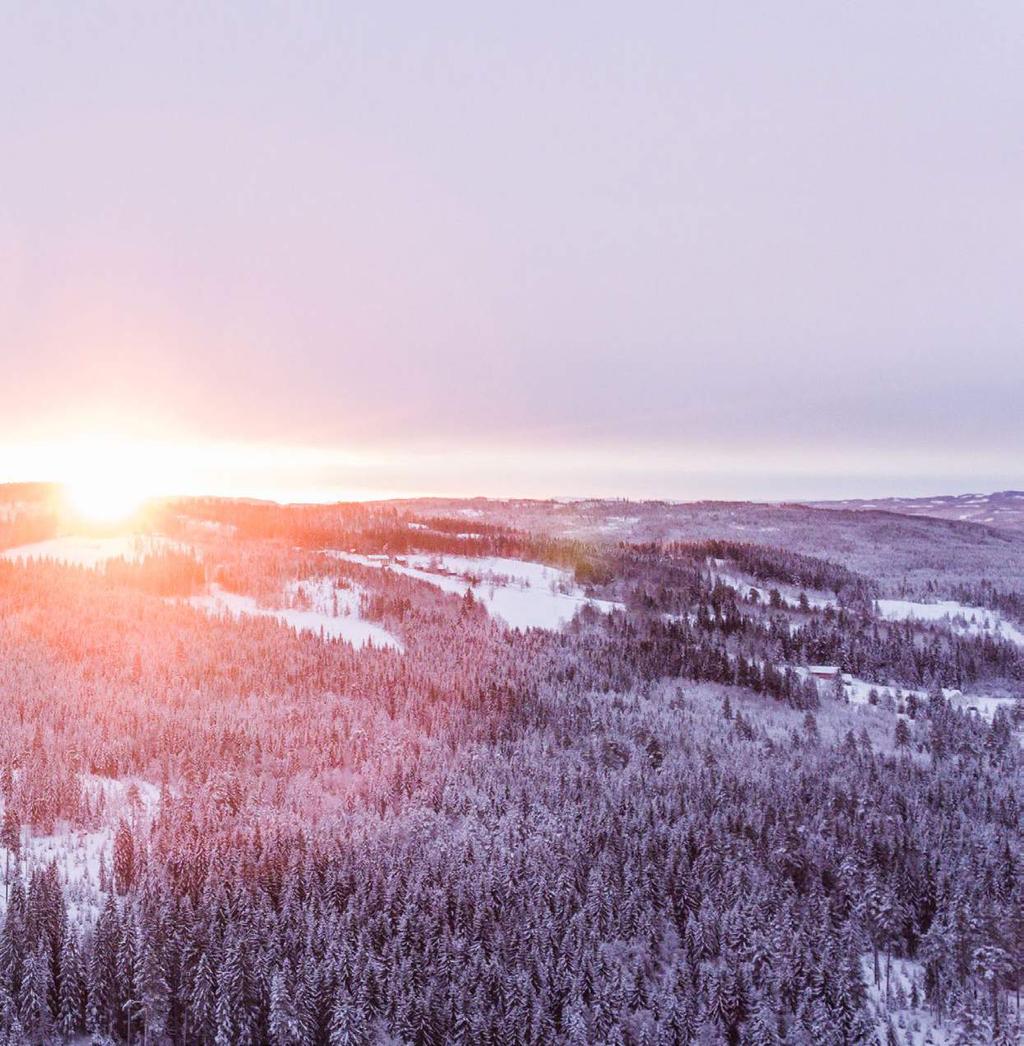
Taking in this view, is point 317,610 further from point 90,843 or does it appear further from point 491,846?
point 491,846

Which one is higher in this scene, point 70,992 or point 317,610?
point 317,610

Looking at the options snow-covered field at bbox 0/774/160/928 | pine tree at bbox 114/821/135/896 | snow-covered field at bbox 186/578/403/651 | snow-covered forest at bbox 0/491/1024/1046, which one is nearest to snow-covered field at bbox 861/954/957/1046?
snow-covered forest at bbox 0/491/1024/1046

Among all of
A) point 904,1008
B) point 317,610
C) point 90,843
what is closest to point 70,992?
point 90,843

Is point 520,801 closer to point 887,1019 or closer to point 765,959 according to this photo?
point 765,959

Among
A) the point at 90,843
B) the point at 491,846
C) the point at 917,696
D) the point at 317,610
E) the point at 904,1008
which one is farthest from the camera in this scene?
the point at 317,610

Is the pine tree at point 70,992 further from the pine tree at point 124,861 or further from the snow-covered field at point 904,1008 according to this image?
the snow-covered field at point 904,1008

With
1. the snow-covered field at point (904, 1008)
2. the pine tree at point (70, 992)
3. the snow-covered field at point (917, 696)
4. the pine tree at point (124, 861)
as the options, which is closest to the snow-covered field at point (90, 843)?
the pine tree at point (124, 861)

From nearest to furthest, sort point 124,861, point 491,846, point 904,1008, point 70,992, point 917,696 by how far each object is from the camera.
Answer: point 70,992 < point 904,1008 < point 124,861 < point 491,846 < point 917,696
